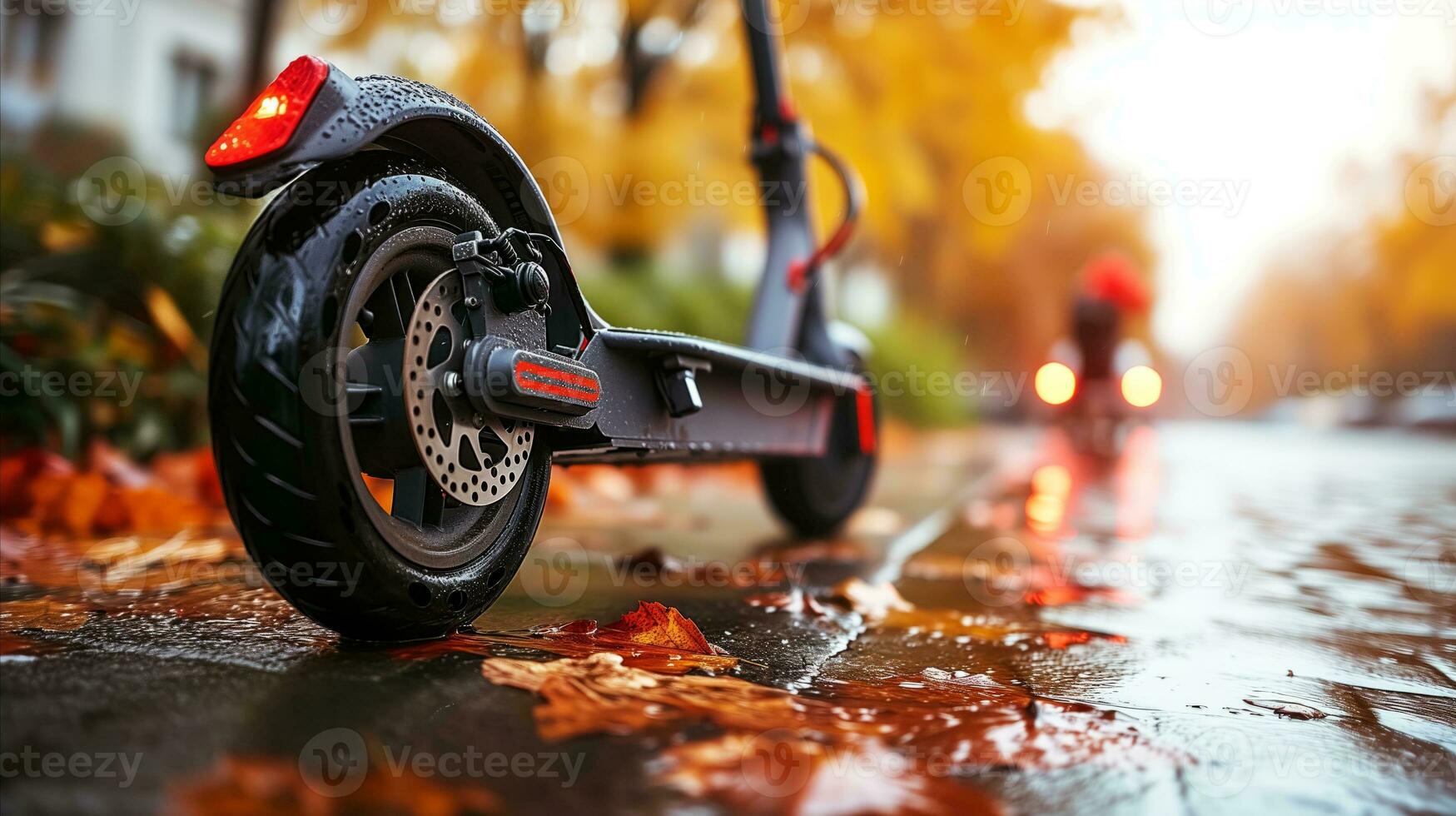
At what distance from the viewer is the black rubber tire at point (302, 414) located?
1487 mm

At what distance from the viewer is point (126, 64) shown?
61.9ft

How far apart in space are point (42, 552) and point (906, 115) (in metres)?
7.34

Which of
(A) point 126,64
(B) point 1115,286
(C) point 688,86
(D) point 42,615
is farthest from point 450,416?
(A) point 126,64

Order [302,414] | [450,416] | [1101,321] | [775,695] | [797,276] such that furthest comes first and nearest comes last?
[1101,321], [797,276], [450,416], [775,695], [302,414]

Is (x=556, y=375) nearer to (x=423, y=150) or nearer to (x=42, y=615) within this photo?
(x=423, y=150)

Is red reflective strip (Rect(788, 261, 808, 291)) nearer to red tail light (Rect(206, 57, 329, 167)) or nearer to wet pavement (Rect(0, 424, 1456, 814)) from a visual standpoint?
wet pavement (Rect(0, 424, 1456, 814))

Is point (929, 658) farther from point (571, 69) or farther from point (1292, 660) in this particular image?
point (571, 69)

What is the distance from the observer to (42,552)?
270 cm

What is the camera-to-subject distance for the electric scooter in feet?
4.94

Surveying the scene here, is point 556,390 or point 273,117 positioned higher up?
point 273,117

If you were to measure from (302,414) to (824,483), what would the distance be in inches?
99.9

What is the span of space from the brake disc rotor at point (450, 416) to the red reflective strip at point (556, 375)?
10cm

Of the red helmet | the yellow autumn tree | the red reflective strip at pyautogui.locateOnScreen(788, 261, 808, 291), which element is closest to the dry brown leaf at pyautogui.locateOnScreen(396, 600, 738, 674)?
the red reflective strip at pyautogui.locateOnScreen(788, 261, 808, 291)

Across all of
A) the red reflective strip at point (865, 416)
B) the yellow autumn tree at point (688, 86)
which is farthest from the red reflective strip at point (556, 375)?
the yellow autumn tree at point (688, 86)
